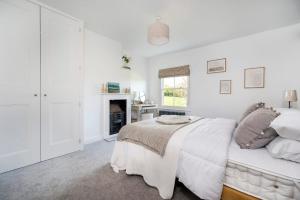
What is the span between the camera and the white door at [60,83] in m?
2.36

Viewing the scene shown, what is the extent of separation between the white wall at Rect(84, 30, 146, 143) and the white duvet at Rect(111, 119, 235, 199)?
1735 mm

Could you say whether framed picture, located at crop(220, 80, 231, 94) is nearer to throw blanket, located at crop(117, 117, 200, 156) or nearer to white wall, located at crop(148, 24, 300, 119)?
white wall, located at crop(148, 24, 300, 119)

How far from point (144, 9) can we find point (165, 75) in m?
2.69

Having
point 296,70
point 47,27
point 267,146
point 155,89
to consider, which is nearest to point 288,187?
point 267,146

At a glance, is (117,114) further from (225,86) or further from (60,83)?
(225,86)

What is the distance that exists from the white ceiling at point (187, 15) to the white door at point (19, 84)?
20.6 inches

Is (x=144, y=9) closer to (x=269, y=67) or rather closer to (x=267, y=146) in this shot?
(x=267, y=146)

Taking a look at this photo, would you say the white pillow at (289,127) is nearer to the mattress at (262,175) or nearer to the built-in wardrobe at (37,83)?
the mattress at (262,175)

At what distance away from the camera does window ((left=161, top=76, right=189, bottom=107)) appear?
462 cm

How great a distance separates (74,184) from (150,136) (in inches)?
43.8

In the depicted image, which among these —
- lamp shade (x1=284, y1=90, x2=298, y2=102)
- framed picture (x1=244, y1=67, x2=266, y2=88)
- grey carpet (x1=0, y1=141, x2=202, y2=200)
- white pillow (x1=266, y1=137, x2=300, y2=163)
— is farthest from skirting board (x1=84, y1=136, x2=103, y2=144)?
lamp shade (x1=284, y1=90, x2=298, y2=102)

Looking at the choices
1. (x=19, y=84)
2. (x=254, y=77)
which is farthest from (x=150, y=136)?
(x=254, y=77)

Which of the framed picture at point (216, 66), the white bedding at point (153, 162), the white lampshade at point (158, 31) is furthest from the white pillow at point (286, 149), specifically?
the framed picture at point (216, 66)

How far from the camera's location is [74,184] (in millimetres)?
1729
